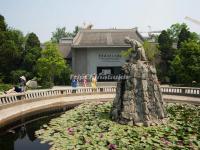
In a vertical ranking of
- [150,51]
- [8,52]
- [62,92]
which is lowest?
[62,92]

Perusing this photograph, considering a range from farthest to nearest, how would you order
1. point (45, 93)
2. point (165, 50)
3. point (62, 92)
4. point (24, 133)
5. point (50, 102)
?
point (165, 50)
point (62, 92)
point (45, 93)
point (50, 102)
point (24, 133)

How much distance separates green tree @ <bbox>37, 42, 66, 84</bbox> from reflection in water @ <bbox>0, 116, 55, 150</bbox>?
19118 mm

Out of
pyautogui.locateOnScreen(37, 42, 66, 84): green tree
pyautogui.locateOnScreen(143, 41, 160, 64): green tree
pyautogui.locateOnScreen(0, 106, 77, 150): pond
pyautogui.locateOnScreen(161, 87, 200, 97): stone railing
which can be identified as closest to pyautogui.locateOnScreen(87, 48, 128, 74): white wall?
pyautogui.locateOnScreen(143, 41, 160, 64): green tree

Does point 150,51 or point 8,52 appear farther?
point 150,51

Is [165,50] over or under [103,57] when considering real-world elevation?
over

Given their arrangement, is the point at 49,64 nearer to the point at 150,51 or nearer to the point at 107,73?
the point at 107,73

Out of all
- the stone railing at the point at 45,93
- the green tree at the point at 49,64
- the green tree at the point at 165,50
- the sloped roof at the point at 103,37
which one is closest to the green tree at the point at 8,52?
the green tree at the point at 49,64

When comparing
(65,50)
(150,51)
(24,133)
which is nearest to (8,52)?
(65,50)

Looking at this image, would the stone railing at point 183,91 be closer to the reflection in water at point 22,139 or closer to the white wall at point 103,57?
the reflection in water at point 22,139

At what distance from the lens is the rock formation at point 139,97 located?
1294 cm

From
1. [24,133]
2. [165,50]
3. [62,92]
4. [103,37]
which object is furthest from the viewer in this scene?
[103,37]

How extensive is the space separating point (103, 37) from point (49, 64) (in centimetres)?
1262

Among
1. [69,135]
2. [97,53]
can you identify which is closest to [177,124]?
[69,135]

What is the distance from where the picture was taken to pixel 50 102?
1966 cm
